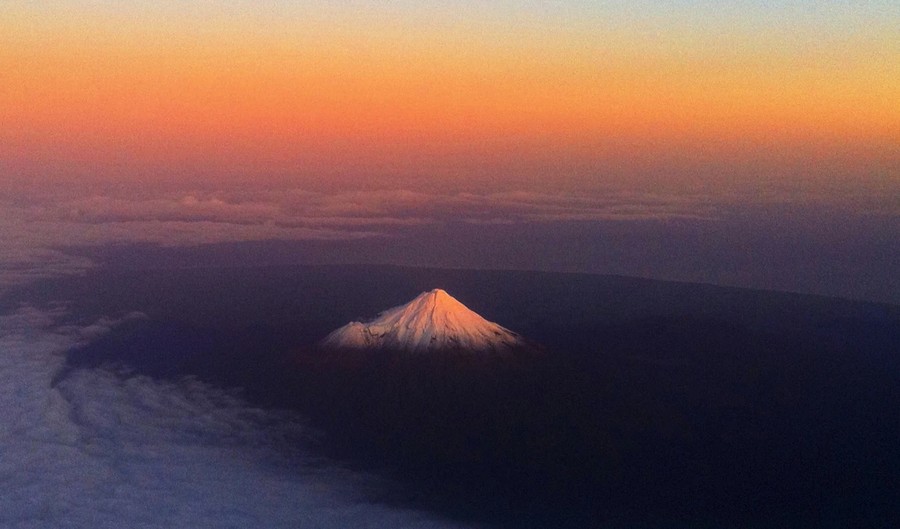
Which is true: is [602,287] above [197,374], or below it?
above

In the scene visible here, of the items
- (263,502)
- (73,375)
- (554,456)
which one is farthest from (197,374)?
(554,456)

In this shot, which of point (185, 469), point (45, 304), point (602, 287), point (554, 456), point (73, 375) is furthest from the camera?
point (602, 287)

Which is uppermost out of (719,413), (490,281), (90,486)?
(490,281)

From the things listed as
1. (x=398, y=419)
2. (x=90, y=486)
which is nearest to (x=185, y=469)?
(x=90, y=486)

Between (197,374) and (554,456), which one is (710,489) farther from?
(197,374)

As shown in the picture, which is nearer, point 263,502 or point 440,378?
point 263,502

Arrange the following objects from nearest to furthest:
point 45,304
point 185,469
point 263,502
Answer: point 263,502 < point 185,469 < point 45,304
